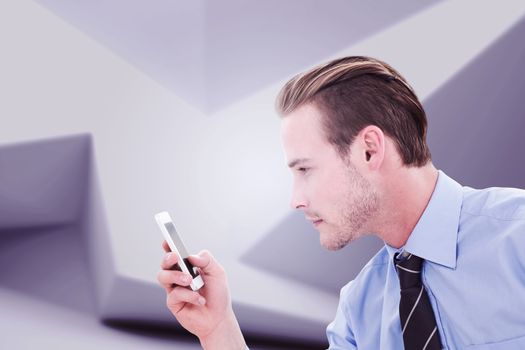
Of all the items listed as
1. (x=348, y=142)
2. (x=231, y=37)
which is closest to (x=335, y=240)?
(x=348, y=142)

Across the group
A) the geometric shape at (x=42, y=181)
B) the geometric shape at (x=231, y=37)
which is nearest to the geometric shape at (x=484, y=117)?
the geometric shape at (x=231, y=37)

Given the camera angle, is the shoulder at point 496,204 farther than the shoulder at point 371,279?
No

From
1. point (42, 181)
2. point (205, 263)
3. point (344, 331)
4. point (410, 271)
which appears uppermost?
point (42, 181)

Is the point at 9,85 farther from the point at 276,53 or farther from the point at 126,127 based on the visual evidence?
the point at 276,53

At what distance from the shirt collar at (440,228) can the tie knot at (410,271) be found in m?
0.01

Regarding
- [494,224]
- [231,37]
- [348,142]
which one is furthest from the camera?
[231,37]

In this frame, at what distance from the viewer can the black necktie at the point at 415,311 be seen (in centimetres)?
97

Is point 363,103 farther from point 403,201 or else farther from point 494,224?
point 494,224

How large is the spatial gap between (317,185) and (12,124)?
83cm

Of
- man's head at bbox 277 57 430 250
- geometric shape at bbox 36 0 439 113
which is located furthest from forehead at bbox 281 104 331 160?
geometric shape at bbox 36 0 439 113

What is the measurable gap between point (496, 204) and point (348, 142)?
28 centimetres

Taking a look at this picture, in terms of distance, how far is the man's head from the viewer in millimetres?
1067

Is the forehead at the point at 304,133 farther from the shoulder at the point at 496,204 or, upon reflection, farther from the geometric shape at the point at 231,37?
the geometric shape at the point at 231,37

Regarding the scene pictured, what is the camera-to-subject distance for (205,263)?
107 cm
